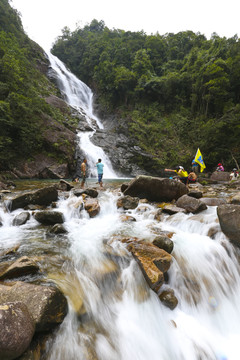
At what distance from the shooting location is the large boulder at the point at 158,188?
291 inches

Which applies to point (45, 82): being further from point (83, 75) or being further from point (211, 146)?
point (211, 146)

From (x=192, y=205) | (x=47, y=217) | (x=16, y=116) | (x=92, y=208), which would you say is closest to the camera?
(x=47, y=217)

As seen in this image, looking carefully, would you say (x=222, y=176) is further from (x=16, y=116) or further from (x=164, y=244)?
(x=16, y=116)

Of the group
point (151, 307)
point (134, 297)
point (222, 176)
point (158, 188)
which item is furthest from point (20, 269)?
point (222, 176)

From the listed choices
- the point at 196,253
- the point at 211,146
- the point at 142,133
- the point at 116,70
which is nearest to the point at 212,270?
the point at 196,253

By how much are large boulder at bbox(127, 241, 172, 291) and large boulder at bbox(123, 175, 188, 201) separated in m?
4.11

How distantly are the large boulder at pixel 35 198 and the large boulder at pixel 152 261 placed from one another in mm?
4133

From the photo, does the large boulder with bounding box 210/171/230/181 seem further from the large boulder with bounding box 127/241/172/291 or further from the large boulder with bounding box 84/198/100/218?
the large boulder with bounding box 127/241/172/291

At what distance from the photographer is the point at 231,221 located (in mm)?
3928

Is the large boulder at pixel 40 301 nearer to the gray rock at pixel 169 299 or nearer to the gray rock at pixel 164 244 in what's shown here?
the gray rock at pixel 169 299

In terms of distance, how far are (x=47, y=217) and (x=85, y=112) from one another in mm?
30784

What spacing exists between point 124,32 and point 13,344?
63.6 m

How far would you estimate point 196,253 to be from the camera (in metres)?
3.74

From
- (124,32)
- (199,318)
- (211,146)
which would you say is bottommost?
(199,318)
